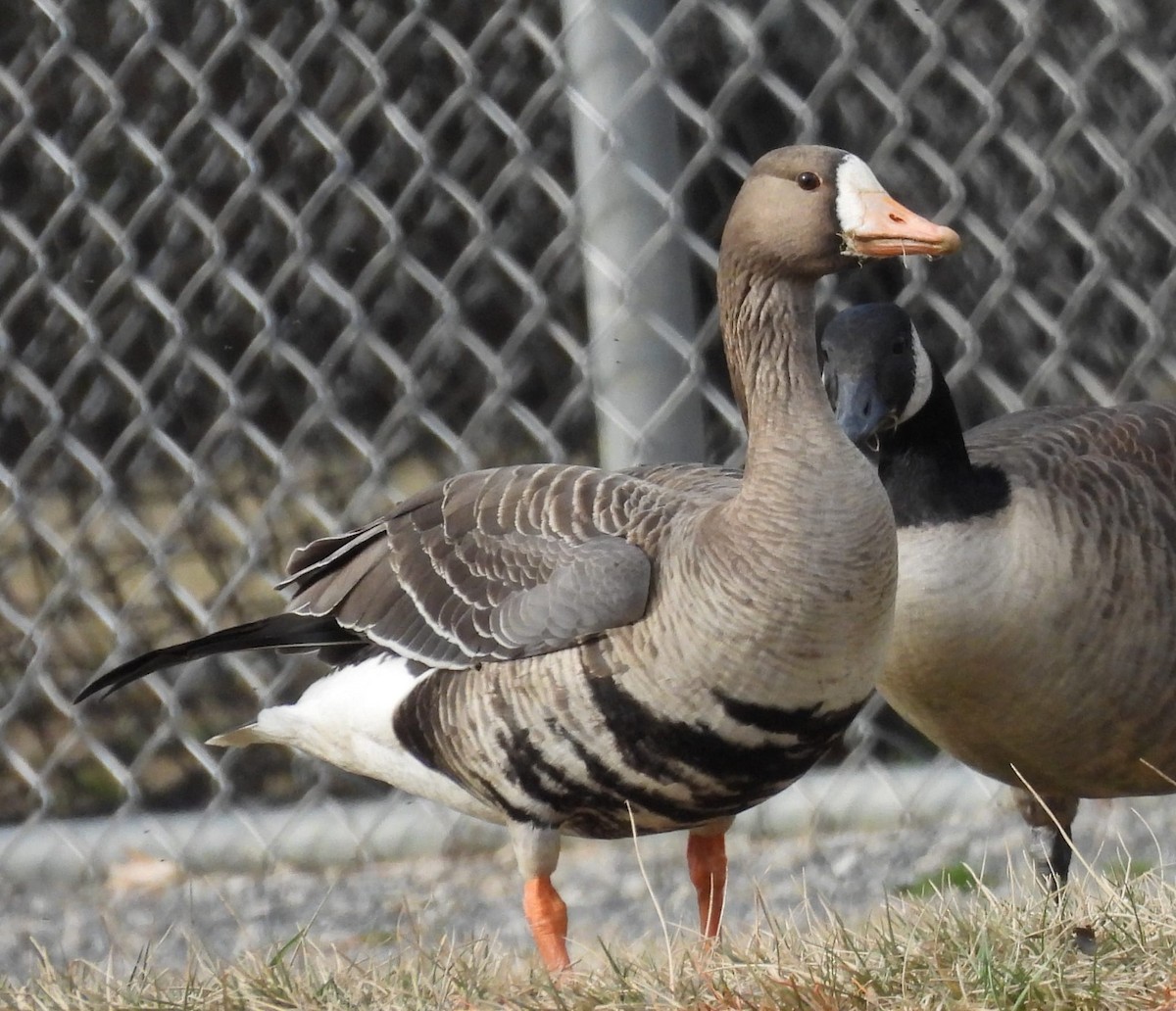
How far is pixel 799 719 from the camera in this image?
247 centimetres

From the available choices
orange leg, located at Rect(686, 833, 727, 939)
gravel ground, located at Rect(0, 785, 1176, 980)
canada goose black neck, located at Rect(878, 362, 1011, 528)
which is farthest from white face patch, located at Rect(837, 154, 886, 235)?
gravel ground, located at Rect(0, 785, 1176, 980)

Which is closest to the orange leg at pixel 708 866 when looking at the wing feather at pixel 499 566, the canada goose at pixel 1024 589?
the canada goose at pixel 1024 589

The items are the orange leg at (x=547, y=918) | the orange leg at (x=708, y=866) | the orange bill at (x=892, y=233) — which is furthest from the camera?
the orange leg at (x=708, y=866)

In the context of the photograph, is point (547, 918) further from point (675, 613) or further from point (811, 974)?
point (811, 974)

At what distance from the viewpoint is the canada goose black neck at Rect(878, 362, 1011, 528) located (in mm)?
2965

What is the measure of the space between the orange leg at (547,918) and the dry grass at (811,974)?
0.48 ft

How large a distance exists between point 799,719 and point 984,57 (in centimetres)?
164

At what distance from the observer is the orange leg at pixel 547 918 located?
269cm

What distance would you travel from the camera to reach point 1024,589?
9.46 ft

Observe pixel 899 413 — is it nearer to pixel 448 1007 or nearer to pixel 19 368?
pixel 448 1007

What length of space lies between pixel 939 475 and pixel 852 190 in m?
0.69

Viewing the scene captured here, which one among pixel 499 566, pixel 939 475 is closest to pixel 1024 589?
pixel 939 475

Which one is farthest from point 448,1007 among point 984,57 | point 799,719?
point 984,57

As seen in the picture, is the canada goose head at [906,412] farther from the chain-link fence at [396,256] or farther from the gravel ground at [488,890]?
the gravel ground at [488,890]
